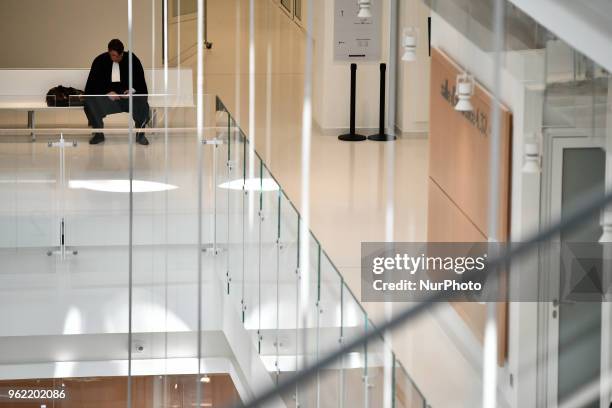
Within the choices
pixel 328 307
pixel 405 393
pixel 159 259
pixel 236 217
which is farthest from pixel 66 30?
pixel 405 393

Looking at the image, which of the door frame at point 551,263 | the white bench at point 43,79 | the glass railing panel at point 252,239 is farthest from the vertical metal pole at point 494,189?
the white bench at point 43,79

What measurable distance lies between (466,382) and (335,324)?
0.76 metres

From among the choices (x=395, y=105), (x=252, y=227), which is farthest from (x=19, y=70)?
(x=252, y=227)

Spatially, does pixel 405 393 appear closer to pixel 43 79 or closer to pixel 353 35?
pixel 43 79

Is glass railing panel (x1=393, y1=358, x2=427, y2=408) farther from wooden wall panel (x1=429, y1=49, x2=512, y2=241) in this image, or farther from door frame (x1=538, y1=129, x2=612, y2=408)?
wooden wall panel (x1=429, y1=49, x2=512, y2=241)

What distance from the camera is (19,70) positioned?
10695 millimetres

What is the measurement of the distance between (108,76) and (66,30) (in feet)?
10.4

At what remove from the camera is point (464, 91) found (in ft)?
20.7

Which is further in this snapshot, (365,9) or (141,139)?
(365,9)

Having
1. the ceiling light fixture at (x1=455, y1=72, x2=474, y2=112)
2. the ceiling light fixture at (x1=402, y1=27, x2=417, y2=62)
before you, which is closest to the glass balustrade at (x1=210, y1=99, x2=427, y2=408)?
the ceiling light fixture at (x1=455, y1=72, x2=474, y2=112)

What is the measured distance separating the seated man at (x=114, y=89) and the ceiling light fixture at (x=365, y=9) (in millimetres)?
2465

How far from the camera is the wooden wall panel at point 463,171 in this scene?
562cm

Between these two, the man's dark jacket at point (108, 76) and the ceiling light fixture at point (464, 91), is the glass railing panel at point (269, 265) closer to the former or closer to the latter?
the ceiling light fixture at point (464, 91)

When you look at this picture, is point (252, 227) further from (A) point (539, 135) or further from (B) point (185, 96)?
(A) point (539, 135)
